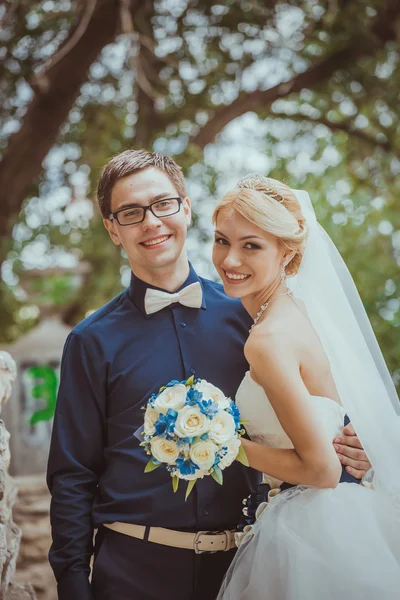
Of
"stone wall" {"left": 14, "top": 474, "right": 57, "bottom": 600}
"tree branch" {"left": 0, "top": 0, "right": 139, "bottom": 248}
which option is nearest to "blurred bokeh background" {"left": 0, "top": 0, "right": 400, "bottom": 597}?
"tree branch" {"left": 0, "top": 0, "right": 139, "bottom": 248}

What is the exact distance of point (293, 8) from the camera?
19.6ft

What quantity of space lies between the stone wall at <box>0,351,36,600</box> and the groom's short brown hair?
76cm

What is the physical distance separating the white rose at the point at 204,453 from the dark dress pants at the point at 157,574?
54 centimetres

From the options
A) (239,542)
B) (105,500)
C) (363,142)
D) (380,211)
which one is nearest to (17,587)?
(105,500)

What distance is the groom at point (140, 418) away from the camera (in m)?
2.23

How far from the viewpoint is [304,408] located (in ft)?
6.39

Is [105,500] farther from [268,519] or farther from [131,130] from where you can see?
[131,130]

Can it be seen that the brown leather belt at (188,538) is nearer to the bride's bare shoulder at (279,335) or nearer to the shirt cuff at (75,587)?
the shirt cuff at (75,587)

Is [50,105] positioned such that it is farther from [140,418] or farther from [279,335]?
[279,335]

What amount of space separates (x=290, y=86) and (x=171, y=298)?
4.72m

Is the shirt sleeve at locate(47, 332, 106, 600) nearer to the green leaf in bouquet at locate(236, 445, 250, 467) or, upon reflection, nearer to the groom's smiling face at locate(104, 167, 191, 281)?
the groom's smiling face at locate(104, 167, 191, 281)

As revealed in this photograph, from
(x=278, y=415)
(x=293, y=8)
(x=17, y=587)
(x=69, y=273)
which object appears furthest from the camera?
(x=69, y=273)

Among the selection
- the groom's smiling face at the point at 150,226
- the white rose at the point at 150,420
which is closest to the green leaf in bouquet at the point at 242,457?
the white rose at the point at 150,420

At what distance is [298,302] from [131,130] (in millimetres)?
5254
